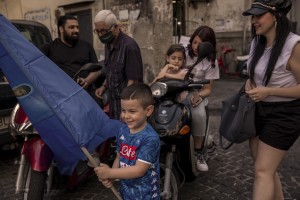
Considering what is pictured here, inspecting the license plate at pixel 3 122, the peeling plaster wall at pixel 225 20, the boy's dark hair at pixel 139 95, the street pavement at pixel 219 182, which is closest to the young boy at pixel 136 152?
the boy's dark hair at pixel 139 95

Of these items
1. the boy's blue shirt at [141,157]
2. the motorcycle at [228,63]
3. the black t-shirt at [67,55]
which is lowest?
the motorcycle at [228,63]

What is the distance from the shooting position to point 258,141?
2.75 meters

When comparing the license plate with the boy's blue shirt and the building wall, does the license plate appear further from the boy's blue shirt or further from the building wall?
the building wall

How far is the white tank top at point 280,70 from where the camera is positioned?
7.68ft

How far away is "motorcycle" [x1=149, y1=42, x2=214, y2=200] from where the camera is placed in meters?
2.63

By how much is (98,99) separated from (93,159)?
1.79 m

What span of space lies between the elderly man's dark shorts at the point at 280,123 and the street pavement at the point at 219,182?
1.11 metres

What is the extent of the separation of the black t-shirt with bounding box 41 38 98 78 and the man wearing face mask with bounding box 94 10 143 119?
684mm

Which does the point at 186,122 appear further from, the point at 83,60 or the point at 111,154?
the point at 83,60

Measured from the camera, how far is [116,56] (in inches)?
128

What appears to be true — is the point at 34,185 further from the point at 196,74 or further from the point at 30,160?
the point at 196,74

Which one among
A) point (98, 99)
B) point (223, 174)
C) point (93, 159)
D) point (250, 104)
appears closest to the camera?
point (93, 159)

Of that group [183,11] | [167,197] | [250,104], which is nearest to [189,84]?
[250,104]

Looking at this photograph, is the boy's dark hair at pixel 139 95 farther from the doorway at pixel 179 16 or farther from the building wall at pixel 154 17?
the doorway at pixel 179 16
